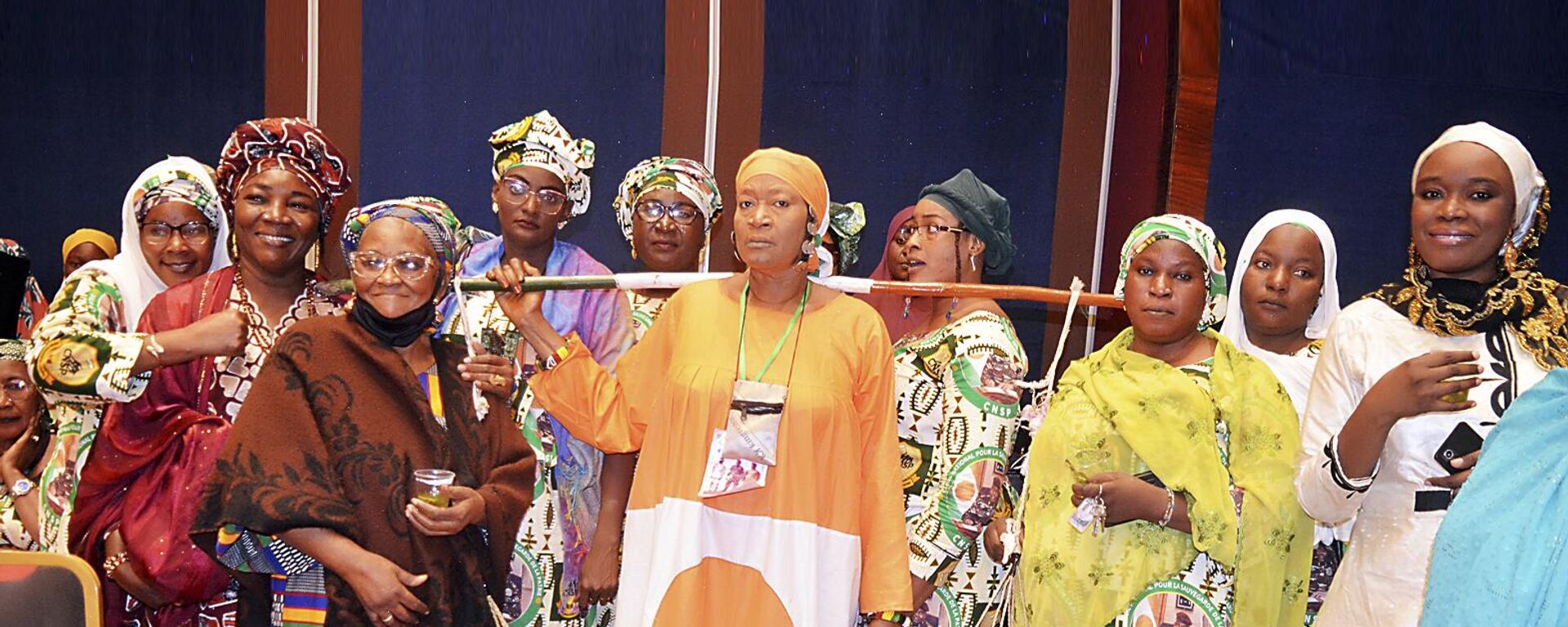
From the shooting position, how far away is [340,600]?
306 centimetres

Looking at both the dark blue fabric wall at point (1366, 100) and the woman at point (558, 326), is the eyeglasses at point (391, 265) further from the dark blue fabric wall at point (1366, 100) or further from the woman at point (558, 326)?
the dark blue fabric wall at point (1366, 100)

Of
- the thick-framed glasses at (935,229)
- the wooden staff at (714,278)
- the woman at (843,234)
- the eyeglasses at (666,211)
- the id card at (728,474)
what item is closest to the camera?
the id card at (728,474)

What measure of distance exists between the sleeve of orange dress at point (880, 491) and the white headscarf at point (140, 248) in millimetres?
1971

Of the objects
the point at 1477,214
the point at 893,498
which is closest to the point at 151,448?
the point at 893,498

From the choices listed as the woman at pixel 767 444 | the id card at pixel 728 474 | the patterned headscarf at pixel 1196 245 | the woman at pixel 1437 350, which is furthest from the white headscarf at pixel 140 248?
the woman at pixel 1437 350

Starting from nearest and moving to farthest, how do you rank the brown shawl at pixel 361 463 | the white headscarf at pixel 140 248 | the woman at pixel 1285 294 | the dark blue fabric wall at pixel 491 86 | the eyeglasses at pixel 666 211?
the brown shawl at pixel 361 463, the white headscarf at pixel 140 248, the woman at pixel 1285 294, the eyeglasses at pixel 666 211, the dark blue fabric wall at pixel 491 86

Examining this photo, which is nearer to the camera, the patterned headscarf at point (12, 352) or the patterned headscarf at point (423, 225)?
the patterned headscarf at point (423, 225)

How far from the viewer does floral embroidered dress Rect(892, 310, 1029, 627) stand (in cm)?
356

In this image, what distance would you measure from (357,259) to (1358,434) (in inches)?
89.1

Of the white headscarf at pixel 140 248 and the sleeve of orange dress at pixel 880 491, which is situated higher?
the white headscarf at pixel 140 248

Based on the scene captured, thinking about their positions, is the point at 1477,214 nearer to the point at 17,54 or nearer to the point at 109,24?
the point at 109,24

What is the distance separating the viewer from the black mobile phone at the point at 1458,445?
9.04ft

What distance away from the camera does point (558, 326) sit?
3971 millimetres

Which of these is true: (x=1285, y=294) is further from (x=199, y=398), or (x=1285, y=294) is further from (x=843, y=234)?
(x=199, y=398)
